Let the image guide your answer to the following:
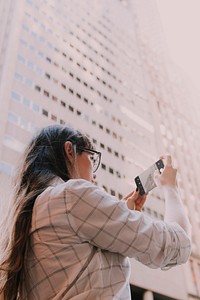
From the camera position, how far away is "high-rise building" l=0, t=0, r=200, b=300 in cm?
1609

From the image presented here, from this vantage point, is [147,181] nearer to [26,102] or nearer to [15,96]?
[15,96]

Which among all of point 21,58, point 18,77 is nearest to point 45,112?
point 18,77

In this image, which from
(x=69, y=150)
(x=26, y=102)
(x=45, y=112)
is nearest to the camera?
(x=69, y=150)

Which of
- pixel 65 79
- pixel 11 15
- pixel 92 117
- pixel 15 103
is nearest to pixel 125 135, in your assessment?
pixel 92 117

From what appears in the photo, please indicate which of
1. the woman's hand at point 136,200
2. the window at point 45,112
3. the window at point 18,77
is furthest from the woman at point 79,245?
the window at point 18,77

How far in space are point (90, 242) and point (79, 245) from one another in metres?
0.05

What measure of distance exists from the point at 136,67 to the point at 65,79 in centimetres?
1328

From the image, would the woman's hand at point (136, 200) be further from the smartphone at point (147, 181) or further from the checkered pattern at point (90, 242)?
the checkered pattern at point (90, 242)

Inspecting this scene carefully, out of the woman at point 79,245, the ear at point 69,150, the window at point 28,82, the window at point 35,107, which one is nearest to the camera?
the woman at point 79,245

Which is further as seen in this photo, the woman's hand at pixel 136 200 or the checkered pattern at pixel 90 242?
the woman's hand at pixel 136 200

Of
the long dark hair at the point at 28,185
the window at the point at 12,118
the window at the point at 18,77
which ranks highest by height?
the long dark hair at the point at 28,185

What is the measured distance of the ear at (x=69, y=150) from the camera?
1754 millimetres

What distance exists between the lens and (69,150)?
177cm

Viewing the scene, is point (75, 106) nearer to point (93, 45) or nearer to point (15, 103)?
point (15, 103)
